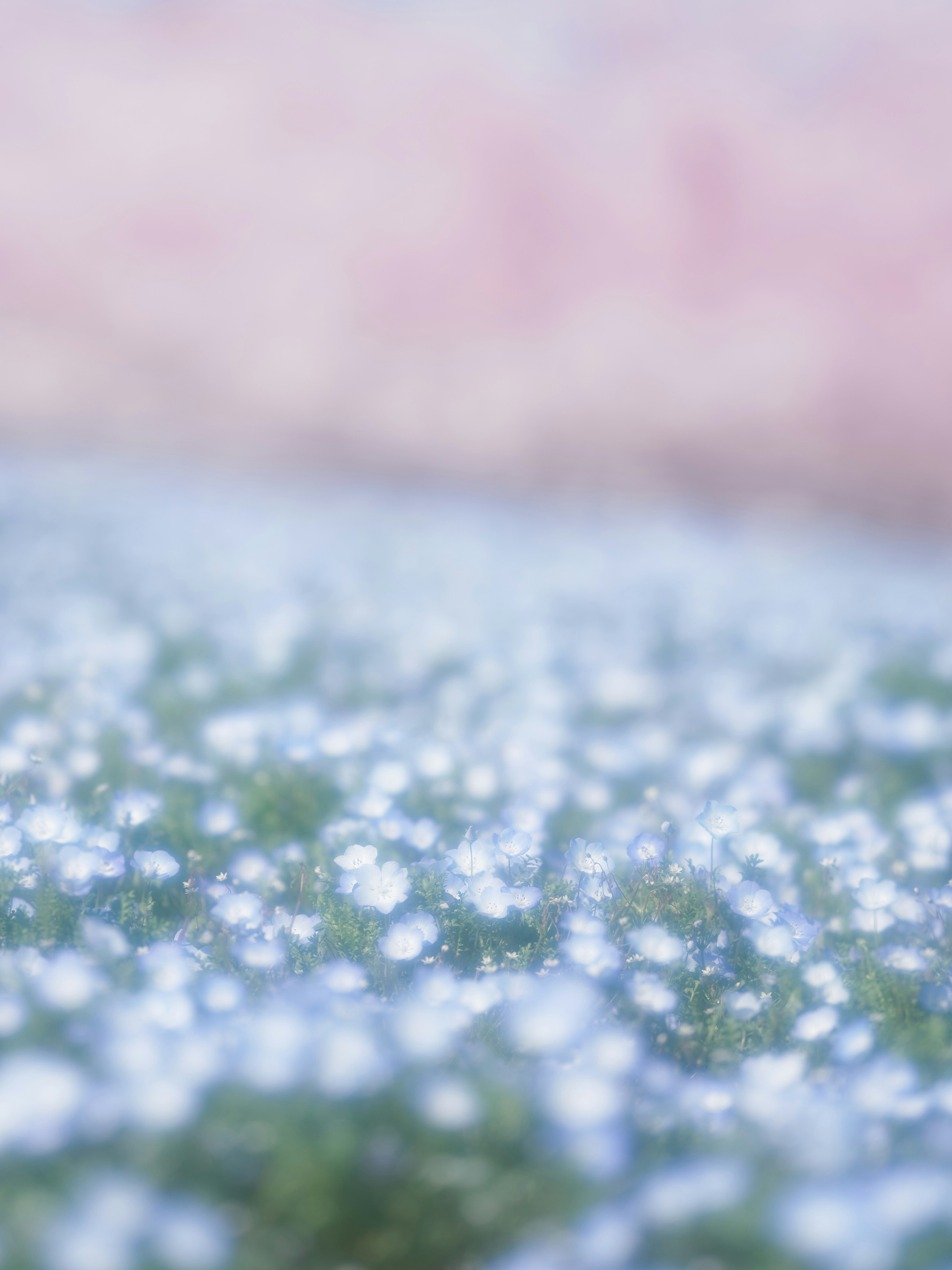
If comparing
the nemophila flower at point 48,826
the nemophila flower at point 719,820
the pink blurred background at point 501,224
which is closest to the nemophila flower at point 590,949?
the nemophila flower at point 719,820

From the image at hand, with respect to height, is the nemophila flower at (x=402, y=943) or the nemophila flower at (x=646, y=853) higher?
the nemophila flower at (x=646, y=853)

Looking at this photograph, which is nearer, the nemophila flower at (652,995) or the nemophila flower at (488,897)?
the nemophila flower at (652,995)

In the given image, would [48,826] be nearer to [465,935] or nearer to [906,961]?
[465,935]

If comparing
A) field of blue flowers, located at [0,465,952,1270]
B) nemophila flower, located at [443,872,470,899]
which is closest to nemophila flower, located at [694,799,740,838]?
field of blue flowers, located at [0,465,952,1270]

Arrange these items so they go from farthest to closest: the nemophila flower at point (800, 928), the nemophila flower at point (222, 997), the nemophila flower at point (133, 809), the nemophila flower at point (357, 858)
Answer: the nemophila flower at point (133, 809) < the nemophila flower at point (357, 858) < the nemophila flower at point (800, 928) < the nemophila flower at point (222, 997)

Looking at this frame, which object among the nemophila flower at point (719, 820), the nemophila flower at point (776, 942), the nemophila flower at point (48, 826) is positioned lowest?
the nemophila flower at point (48, 826)

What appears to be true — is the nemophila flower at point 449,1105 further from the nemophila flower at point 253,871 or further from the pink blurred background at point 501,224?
the pink blurred background at point 501,224

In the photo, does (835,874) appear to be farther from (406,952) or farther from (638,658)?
(638,658)

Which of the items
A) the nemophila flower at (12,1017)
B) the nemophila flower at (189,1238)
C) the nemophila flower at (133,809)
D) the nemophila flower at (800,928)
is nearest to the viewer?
the nemophila flower at (189,1238)
